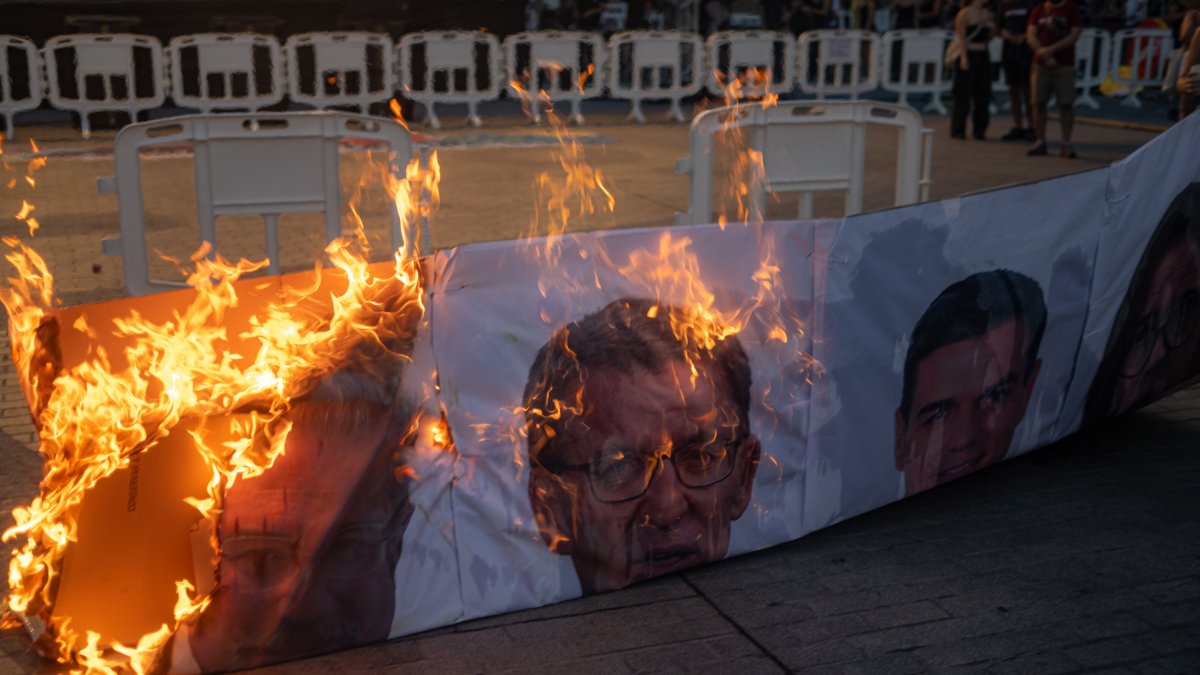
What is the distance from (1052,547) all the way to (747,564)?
1.16 meters

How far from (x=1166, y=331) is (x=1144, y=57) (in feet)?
58.7

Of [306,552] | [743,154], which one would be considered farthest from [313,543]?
[743,154]

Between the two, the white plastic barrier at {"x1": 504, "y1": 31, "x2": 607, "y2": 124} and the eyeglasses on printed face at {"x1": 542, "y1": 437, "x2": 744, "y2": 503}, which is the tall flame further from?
the white plastic barrier at {"x1": 504, "y1": 31, "x2": 607, "y2": 124}

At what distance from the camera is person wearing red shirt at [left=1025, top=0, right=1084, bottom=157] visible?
1430 centimetres

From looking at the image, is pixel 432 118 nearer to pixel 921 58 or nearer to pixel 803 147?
pixel 921 58

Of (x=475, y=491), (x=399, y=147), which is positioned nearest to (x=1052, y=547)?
(x=475, y=491)

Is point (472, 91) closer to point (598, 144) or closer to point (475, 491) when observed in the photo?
point (598, 144)

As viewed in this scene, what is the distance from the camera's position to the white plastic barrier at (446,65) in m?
18.4

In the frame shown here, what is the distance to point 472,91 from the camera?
18.8 meters

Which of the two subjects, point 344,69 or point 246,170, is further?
point 344,69

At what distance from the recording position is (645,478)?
452cm

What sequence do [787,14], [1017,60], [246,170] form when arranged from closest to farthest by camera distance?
[246,170], [1017,60], [787,14]

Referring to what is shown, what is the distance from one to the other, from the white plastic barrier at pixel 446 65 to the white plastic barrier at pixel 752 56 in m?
3.22

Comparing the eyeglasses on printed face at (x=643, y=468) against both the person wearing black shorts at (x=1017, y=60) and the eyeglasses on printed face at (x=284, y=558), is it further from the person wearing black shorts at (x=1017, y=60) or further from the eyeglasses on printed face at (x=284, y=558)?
the person wearing black shorts at (x=1017, y=60)
